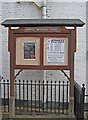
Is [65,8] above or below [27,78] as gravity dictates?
above

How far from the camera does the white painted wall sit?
989cm

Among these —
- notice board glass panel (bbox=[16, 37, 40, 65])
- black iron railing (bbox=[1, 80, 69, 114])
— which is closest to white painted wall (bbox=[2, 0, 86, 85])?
black iron railing (bbox=[1, 80, 69, 114])

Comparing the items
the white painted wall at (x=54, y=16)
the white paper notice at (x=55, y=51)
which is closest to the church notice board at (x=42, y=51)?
the white paper notice at (x=55, y=51)

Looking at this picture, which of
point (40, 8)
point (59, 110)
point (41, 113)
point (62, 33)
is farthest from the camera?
point (40, 8)

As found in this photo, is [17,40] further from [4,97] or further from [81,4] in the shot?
[81,4]

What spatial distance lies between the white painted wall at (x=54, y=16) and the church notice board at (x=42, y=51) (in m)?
1.89

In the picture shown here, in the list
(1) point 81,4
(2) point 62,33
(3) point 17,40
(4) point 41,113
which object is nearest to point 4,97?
(4) point 41,113

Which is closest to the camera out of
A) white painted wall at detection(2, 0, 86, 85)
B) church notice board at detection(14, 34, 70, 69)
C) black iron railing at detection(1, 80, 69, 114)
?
church notice board at detection(14, 34, 70, 69)

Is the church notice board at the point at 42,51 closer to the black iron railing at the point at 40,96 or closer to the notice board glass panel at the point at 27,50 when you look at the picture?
the notice board glass panel at the point at 27,50

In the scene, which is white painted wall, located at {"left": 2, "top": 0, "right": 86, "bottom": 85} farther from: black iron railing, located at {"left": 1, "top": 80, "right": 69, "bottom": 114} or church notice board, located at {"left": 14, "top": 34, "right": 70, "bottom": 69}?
church notice board, located at {"left": 14, "top": 34, "right": 70, "bottom": 69}

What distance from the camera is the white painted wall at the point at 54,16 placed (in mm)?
9891

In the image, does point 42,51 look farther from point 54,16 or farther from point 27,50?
point 54,16

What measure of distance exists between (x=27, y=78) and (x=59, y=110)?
154cm

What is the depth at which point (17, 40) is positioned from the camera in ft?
26.5
